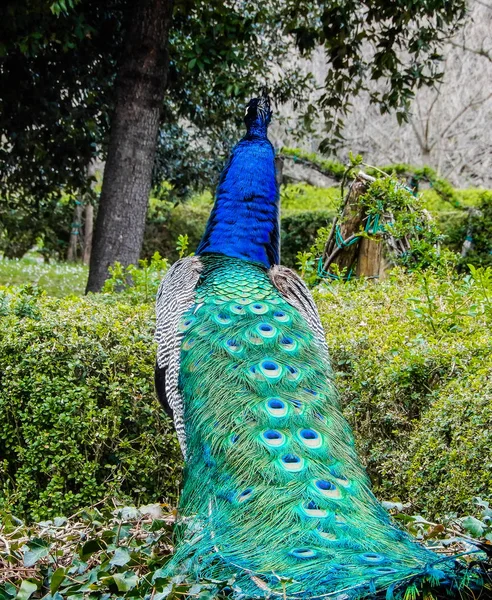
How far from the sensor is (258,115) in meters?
5.06

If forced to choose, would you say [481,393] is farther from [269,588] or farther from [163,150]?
[163,150]

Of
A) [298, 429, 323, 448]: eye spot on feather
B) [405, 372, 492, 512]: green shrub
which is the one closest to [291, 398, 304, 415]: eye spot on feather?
[298, 429, 323, 448]: eye spot on feather

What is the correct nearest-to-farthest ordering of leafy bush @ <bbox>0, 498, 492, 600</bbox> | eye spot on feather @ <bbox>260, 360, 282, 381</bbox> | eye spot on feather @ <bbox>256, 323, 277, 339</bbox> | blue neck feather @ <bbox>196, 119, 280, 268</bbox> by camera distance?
1. leafy bush @ <bbox>0, 498, 492, 600</bbox>
2. eye spot on feather @ <bbox>260, 360, 282, 381</bbox>
3. eye spot on feather @ <bbox>256, 323, 277, 339</bbox>
4. blue neck feather @ <bbox>196, 119, 280, 268</bbox>

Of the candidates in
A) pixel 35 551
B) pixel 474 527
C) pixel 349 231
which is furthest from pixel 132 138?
pixel 474 527

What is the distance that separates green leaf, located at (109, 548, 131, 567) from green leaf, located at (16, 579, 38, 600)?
0.26m

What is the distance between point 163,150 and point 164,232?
6.76 m

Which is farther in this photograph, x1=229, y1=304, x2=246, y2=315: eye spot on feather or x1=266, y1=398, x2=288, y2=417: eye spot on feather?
x1=229, y1=304, x2=246, y2=315: eye spot on feather

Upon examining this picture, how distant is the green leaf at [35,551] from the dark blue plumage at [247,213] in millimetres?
1932

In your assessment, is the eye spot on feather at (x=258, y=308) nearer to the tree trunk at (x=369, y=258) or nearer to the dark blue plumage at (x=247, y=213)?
the dark blue plumage at (x=247, y=213)

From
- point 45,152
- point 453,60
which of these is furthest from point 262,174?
point 453,60

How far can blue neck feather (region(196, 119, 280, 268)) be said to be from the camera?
422cm

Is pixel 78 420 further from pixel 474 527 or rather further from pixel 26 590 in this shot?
pixel 474 527

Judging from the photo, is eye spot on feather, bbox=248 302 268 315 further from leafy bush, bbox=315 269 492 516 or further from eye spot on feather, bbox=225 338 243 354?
leafy bush, bbox=315 269 492 516

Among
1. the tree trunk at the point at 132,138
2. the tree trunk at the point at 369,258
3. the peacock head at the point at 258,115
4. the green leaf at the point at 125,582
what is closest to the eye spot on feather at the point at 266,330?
the green leaf at the point at 125,582
